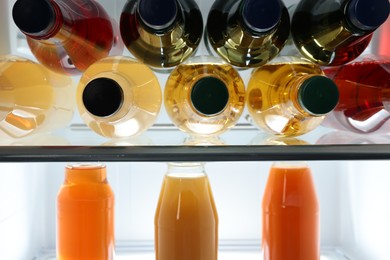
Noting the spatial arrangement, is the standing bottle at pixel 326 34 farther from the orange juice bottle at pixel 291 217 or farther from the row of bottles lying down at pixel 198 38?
the orange juice bottle at pixel 291 217

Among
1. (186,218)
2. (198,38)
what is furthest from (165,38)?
(186,218)

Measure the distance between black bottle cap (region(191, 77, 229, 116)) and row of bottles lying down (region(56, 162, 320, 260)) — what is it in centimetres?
24

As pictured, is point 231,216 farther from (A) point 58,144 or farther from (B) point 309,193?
(A) point 58,144

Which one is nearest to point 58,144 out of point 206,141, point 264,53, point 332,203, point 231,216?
point 206,141

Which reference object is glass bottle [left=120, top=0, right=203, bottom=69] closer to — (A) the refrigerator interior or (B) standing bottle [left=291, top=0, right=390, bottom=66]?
(B) standing bottle [left=291, top=0, right=390, bottom=66]

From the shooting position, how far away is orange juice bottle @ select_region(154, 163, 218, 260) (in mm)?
777

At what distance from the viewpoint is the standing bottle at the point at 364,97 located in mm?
780

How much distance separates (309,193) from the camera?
841 mm

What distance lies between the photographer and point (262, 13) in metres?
0.61

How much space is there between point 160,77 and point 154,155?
325 mm

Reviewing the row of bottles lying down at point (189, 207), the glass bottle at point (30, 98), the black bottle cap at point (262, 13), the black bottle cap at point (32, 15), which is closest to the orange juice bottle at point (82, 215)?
the row of bottles lying down at point (189, 207)

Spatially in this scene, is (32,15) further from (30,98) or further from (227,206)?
(227,206)

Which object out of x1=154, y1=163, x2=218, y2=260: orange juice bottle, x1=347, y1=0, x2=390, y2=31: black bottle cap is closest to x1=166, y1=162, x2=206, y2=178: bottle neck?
x1=154, y1=163, x2=218, y2=260: orange juice bottle

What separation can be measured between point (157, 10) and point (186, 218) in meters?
0.36
